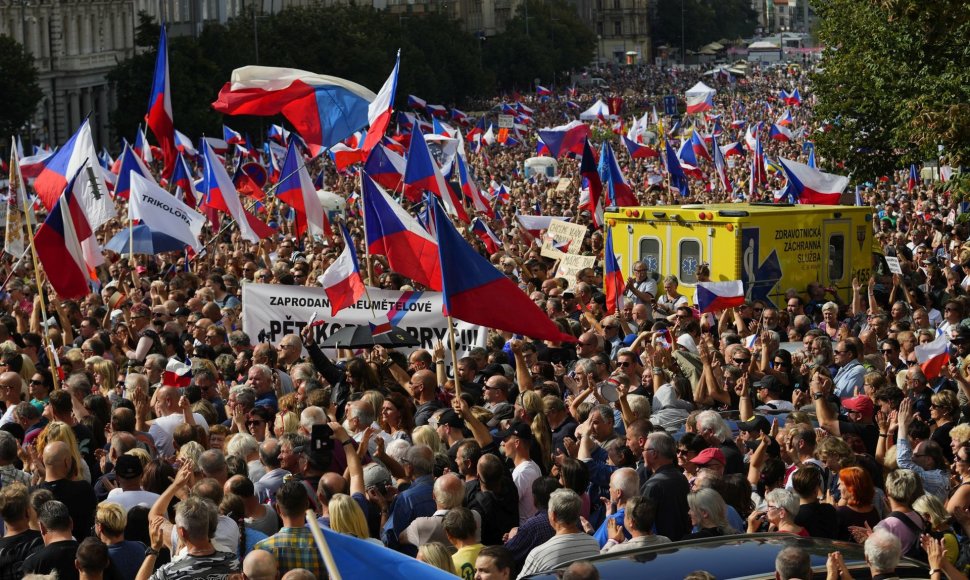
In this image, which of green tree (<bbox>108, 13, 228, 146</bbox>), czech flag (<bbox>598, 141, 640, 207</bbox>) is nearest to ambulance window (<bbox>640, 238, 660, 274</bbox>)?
czech flag (<bbox>598, 141, 640, 207</bbox>)

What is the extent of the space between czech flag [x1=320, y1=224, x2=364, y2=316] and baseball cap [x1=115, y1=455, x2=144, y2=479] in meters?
5.64

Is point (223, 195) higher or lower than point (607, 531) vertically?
higher

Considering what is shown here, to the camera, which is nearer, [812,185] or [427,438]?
[427,438]

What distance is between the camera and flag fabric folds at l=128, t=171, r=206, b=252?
760 inches

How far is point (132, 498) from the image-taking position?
27.5ft

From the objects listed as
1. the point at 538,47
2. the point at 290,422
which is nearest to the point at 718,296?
the point at 290,422

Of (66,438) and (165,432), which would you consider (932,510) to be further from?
(165,432)

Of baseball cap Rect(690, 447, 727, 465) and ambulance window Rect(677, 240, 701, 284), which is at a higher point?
baseball cap Rect(690, 447, 727, 465)

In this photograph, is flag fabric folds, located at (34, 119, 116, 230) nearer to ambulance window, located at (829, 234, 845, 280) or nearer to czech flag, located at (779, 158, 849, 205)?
ambulance window, located at (829, 234, 845, 280)

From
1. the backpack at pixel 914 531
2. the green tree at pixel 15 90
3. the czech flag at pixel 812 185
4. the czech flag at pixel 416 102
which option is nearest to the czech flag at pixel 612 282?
the czech flag at pixel 812 185

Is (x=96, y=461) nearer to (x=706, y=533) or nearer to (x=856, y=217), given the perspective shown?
(x=706, y=533)

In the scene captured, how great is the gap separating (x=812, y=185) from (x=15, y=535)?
55.4ft

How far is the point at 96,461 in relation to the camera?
972 centimetres

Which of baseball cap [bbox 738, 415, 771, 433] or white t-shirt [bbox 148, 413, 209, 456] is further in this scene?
white t-shirt [bbox 148, 413, 209, 456]
